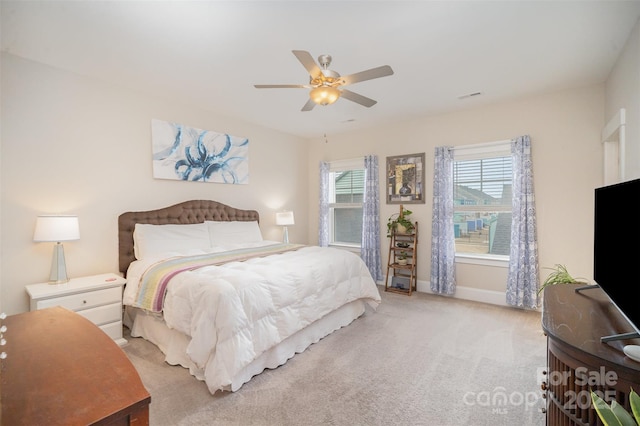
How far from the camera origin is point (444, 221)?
4348 millimetres

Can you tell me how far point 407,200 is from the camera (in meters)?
4.79

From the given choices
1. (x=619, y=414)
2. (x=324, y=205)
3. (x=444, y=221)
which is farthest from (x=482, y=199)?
(x=619, y=414)

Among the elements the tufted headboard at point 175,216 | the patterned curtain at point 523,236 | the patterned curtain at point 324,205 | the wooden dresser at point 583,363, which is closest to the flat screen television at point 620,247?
the wooden dresser at point 583,363

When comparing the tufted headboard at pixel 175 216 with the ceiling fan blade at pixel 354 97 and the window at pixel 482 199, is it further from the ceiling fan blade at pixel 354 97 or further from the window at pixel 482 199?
the window at pixel 482 199

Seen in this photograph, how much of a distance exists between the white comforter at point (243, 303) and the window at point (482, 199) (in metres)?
2.33

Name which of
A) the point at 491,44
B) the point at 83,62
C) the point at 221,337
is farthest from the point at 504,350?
the point at 83,62

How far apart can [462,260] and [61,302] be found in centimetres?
469

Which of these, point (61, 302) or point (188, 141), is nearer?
point (61, 302)

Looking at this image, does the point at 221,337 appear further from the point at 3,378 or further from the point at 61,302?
the point at 61,302

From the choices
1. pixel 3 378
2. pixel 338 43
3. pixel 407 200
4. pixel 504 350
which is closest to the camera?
pixel 3 378

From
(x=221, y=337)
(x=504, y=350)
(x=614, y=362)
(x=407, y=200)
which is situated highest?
(x=407, y=200)

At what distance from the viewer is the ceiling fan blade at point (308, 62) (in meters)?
1.98

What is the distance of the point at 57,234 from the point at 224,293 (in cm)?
178

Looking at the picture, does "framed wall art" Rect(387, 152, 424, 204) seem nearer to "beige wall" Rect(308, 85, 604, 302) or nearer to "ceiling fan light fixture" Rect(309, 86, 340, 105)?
"beige wall" Rect(308, 85, 604, 302)
